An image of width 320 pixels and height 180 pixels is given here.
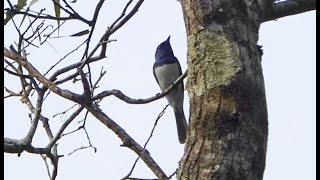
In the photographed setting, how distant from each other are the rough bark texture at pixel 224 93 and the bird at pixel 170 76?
349 cm

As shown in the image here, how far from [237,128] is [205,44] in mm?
293

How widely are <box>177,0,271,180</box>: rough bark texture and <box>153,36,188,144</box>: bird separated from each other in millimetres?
3488

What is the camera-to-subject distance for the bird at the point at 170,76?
17.4 feet

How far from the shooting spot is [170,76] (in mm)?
5293

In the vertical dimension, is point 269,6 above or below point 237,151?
above

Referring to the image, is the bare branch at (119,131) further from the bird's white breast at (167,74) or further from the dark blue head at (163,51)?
the dark blue head at (163,51)

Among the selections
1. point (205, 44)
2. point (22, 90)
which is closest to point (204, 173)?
point (205, 44)

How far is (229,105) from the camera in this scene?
1.51 metres

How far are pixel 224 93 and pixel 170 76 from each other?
3.76m

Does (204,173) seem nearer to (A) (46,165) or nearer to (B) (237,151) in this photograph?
(B) (237,151)

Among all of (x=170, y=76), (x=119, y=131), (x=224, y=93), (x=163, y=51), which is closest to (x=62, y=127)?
(x=119, y=131)

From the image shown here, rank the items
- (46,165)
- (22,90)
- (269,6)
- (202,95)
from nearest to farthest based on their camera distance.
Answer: (202,95) < (269,6) < (46,165) < (22,90)

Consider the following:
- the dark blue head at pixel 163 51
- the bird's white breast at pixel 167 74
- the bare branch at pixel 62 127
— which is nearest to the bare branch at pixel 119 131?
the bare branch at pixel 62 127

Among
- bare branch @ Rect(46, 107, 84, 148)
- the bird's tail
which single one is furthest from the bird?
bare branch @ Rect(46, 107, 84, 148)
